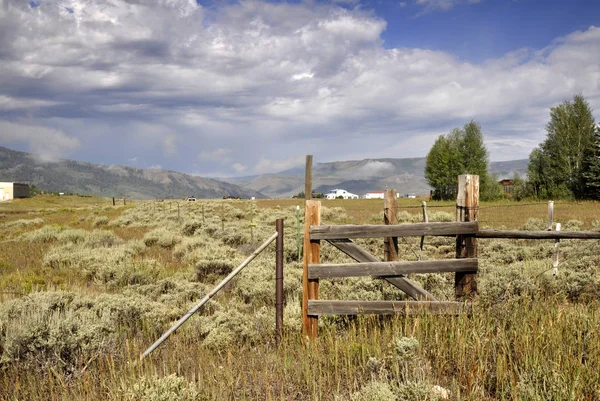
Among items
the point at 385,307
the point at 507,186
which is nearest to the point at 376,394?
the point at 385,307

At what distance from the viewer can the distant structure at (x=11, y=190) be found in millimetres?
114125

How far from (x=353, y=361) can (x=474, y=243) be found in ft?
8.72

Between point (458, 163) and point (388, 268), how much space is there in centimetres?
9062

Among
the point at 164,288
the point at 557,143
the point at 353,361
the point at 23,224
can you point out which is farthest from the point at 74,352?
the point at 557,143

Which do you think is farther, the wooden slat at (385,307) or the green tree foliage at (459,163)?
the green tree foliage at (459,163)

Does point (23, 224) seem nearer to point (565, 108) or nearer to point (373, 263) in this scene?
point (373, 263)

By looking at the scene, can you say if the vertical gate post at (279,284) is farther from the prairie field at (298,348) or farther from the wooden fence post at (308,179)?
the wooden fence post at (308,179)

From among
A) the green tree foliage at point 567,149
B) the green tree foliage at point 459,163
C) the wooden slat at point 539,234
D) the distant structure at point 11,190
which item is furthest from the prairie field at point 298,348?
the distant structure at point 11,190

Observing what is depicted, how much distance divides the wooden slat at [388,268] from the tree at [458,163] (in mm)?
81360

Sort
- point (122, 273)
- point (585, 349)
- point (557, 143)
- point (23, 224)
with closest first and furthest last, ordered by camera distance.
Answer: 1. point (585, 349)
2. point (122, 273)
3. point (23, 224)
4. point (557, 143)

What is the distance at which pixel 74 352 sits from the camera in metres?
5.71

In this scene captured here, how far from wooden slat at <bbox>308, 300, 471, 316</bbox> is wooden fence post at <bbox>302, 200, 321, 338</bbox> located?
0.42 ft

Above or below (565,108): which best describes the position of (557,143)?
below

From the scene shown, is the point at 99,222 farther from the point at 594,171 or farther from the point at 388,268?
the point at 594,171
